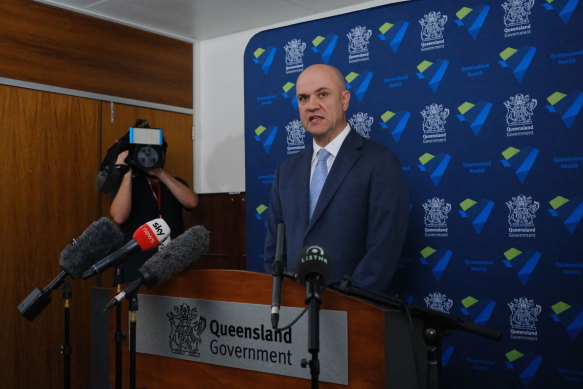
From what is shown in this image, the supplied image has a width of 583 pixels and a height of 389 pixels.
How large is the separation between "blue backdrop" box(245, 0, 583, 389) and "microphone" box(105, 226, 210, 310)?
1.43 m

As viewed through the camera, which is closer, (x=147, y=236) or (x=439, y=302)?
(x=147, y=236)

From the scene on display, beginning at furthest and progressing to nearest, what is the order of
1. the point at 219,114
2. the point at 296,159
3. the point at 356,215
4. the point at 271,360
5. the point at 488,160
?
1. the point at 219,114
2. the point at 488,160
3. the point at 296,159
4. the point at 356,215
5. the point at 271,360

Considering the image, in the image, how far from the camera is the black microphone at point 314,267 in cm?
122

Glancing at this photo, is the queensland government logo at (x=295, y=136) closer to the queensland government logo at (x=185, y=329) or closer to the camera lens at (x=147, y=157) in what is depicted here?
the camera lens at (x=147, y=157)

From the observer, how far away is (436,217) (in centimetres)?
280

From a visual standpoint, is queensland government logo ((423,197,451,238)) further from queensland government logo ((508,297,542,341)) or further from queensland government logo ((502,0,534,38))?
queensland government logo ((502,0,534,38))

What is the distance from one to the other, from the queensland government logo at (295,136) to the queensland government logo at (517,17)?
3.98 feet

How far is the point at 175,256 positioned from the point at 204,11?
9.32ft

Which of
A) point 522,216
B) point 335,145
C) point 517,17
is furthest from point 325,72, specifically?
point 522,216

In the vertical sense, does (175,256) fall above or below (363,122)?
below

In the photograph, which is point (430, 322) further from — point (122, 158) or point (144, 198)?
point (122, 158)

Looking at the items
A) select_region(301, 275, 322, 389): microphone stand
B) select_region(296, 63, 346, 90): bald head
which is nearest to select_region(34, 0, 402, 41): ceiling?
select_region(296, 63, 346, 90): bald head

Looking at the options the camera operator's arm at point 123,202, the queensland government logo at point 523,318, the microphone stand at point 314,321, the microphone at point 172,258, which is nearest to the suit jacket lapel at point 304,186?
the microphone at point 172,258

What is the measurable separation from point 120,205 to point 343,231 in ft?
5.72
